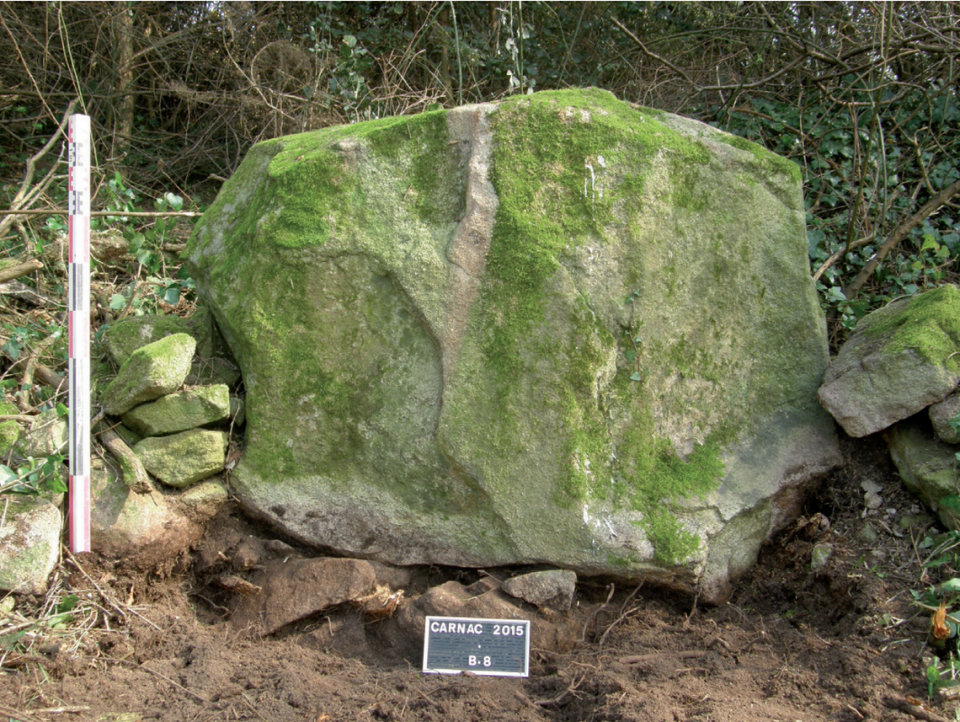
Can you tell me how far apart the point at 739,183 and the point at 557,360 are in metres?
1.25

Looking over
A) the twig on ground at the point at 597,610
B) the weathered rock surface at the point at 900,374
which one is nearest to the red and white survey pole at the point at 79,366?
the twig on ground at the point at 597,610

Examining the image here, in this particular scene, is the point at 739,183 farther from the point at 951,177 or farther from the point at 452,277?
the point at 951,177

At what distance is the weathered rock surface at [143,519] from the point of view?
299 centimetres

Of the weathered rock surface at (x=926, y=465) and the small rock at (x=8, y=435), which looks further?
the small rock at (x=8, y=435)

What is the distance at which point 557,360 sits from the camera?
3.06 meters

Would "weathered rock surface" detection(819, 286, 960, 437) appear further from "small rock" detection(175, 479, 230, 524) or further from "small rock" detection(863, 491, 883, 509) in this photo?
"small rock" detection(175, 479, 230, 524)

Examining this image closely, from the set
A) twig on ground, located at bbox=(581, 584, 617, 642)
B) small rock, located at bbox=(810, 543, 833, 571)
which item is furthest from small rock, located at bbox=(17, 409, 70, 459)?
small rock, located at bbox=(810, 543, 833, 571)

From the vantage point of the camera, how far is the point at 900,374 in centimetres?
308

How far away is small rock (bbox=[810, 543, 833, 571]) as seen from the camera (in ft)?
9.85

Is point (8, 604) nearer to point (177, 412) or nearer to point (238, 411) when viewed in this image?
point (177, 412)

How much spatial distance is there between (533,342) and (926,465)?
174 cm

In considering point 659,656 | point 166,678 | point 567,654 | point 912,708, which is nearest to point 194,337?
point 166,678

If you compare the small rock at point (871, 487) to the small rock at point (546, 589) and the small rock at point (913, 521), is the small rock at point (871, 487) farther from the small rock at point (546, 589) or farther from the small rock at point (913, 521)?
the small rock at point (546, 589)

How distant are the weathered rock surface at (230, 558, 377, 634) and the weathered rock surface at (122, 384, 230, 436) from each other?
2.49 ft
